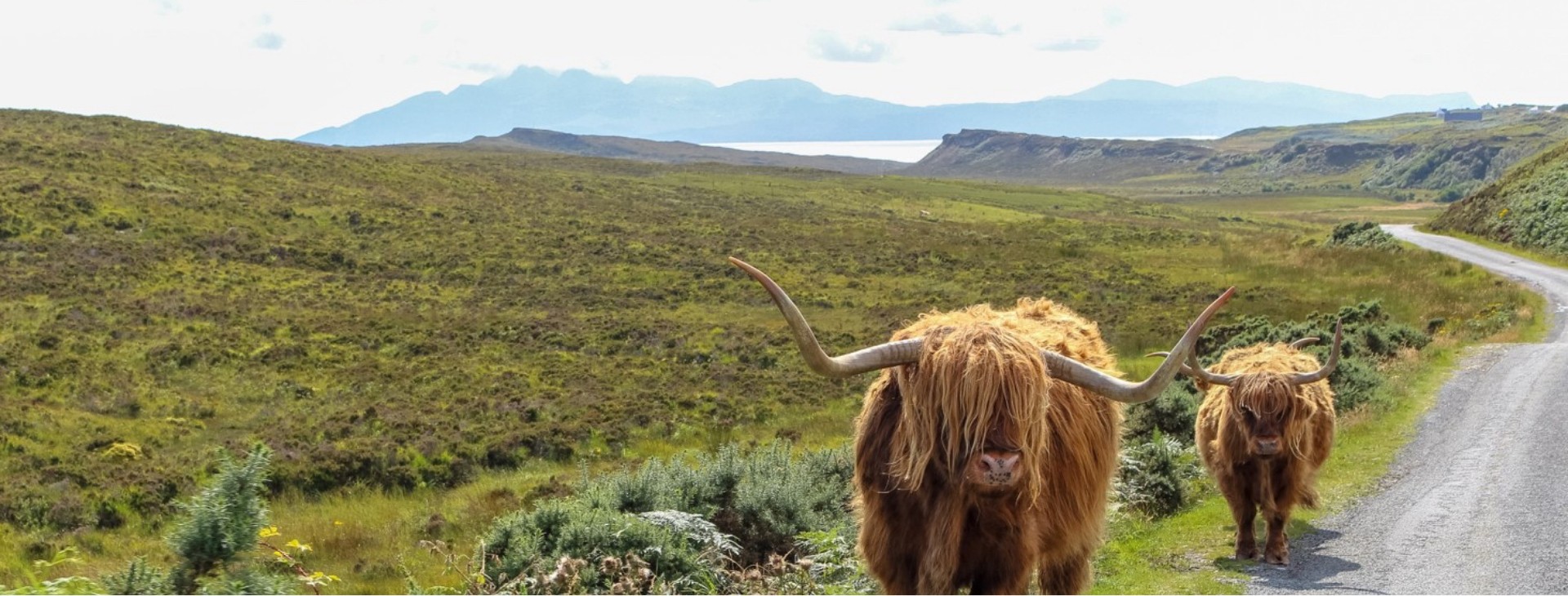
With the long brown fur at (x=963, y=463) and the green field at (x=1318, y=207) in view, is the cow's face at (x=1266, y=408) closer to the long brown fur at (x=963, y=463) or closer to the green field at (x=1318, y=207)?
the long brown fur at (x=963, y=463)

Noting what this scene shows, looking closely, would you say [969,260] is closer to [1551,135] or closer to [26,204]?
[26,204]

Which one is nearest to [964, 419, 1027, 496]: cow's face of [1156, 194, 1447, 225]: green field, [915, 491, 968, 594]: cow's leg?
[915, 491, 968, 594]: cow's leg

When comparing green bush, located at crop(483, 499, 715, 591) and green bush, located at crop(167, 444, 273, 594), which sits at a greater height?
green bush, located at crop(167, 444, 273, 594)

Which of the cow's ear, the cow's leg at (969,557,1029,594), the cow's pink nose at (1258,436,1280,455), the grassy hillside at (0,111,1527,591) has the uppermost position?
the cow's ear

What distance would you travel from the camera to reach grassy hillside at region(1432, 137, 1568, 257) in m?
41.3

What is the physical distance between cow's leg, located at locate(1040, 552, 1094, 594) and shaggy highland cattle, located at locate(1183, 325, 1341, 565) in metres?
2.95

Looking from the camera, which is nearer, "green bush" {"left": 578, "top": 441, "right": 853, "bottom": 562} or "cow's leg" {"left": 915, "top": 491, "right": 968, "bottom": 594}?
"cow's leg" {"left": 915, "top": 491, "right": 968, "bottom": 594}

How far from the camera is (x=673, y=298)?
131ft

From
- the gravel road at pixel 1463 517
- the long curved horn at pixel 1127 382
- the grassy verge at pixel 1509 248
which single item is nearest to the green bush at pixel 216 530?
the long curved horn at pixel 1127 382

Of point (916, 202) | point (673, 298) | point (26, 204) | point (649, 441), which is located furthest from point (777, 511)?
point (916, 202)

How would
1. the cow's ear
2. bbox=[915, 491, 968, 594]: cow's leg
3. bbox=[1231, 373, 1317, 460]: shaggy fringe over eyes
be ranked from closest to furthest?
bbox=[915, 491, 968, 594]: cow's leg, the cow's ear, bbox=[1231, 373, 1317, 460]: shaggy fringe over eyes

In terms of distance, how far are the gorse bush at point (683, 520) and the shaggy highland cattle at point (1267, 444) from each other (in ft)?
11.0

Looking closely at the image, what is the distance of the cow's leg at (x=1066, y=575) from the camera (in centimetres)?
606

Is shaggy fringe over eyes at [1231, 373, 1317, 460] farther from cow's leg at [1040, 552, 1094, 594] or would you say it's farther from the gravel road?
cow's leg at [1040, 552, 1094, 594]
